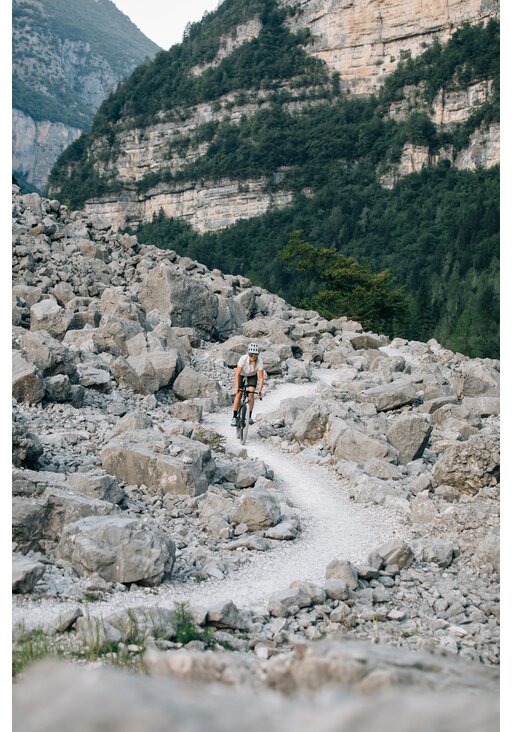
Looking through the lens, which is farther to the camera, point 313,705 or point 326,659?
point 326,659

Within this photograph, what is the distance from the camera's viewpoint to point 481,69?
289ft

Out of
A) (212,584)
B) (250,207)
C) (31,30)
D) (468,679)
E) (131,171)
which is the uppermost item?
(31,30)

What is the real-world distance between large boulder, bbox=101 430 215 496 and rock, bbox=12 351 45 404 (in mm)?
2683

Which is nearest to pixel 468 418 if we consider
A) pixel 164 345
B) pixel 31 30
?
pixel 164 345

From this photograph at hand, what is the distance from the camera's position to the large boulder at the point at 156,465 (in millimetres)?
9516

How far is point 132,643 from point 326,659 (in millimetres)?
2485

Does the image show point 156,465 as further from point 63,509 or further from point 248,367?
point 248,367

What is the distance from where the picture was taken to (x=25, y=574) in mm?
6055

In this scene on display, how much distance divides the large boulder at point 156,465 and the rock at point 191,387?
554 cm

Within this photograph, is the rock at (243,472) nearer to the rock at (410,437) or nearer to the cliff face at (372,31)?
the rock at (410,437)

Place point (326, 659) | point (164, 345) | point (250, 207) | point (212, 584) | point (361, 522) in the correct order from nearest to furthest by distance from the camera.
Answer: point (326, 659)
point (212, 584)
point (361, 522)
point (164, 345)
point (250, 207)

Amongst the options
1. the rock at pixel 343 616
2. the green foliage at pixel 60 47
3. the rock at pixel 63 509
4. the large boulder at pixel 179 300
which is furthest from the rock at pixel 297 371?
the green foliage at pixel 60 47

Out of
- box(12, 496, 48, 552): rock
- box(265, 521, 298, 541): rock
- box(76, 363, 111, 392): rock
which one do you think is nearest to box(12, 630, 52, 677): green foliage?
box(12, 496, 48, 552): rock

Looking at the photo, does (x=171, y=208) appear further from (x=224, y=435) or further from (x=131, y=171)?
(x=224, y=435)
